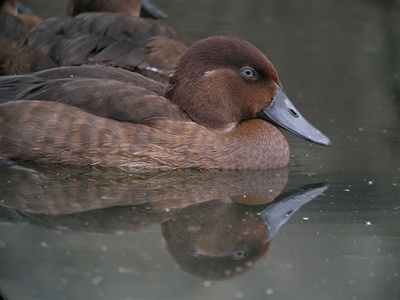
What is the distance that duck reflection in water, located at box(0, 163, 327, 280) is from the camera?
5.31 m

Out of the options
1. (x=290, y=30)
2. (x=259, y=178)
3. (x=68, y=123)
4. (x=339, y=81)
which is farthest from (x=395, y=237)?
(x=290, y=30)

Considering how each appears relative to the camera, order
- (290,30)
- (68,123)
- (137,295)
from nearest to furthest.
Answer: (137,295), (68,123), (290,30)

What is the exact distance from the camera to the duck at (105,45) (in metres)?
8.27

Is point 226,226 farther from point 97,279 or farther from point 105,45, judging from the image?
point 105,45

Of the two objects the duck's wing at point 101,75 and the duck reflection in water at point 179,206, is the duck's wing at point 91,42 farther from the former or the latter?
the duck reflection in water at point 179,206

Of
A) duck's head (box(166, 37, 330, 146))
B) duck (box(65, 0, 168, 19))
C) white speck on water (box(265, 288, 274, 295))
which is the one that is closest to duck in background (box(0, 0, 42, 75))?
duck (box(65, 0, 168, 19))

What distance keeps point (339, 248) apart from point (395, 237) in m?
0.37

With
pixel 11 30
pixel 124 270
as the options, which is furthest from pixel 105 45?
pixel 124 270

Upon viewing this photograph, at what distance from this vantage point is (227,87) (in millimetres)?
6758

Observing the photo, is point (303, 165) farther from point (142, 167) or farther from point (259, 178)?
point (142, 167)

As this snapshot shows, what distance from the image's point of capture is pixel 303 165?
22.6 ft

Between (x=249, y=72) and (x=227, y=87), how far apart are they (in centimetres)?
17

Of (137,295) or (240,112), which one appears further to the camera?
(240,112)

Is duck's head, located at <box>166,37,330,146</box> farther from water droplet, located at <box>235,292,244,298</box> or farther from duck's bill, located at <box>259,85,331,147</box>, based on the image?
water droplet, located at <box>235,292,244,298</box>
